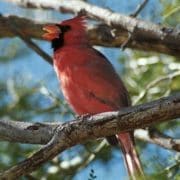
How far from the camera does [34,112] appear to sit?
468 cm

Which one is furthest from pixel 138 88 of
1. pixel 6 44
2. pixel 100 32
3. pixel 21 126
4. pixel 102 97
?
pixel 21 126

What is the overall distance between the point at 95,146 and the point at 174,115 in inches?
72.7

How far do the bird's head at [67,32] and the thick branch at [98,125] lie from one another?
144cm

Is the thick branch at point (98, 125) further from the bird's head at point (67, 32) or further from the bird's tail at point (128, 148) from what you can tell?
the bird's head at point (67, 32)

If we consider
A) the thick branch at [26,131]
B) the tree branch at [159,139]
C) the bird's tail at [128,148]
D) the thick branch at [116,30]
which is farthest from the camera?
the thick branch at [116,30]

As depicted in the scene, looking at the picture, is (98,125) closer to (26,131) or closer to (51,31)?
(26,131)

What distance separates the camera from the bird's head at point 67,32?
13.7ft

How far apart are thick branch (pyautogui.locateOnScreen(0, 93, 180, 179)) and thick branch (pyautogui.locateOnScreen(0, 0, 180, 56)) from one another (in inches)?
49.2

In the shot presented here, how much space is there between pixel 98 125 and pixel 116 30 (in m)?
1.72

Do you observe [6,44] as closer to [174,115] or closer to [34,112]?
[34,112]

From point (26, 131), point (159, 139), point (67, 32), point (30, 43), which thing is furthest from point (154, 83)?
point (26, 131)

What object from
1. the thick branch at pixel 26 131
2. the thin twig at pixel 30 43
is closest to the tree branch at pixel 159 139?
the thin twig at pixel 30 43

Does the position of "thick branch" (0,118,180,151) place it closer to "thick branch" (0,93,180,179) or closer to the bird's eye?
"thick branch" (0,93,180,179)

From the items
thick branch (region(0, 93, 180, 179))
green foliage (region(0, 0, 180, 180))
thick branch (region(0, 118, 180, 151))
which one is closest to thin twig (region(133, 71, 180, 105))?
green foliage (region(0, 0, 180, 180))
